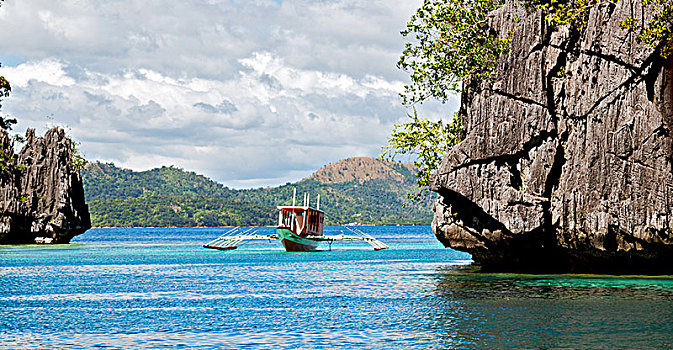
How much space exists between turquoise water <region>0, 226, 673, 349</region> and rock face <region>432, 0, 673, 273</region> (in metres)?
1.94

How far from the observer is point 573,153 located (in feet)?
107

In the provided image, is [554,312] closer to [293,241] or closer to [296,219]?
[296,219]

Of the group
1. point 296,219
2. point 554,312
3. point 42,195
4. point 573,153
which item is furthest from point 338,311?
point 42,195

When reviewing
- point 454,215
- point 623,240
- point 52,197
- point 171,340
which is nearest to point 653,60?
point 623,240

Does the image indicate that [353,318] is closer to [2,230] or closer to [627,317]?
[627,317]

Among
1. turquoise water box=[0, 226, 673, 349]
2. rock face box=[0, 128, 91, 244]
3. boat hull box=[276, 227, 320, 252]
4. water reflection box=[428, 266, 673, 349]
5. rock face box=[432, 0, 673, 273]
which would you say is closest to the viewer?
water reflection box=[428, 266, 673, 349]

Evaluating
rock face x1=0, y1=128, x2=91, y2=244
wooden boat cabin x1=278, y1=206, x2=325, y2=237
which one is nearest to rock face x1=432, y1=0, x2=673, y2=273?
wooden boat cabin x1=278, y1=206, x2=325, y2=237

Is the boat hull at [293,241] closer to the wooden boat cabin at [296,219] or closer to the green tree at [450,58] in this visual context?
the wooden boat cabin at [296,219]

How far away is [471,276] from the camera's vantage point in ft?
129

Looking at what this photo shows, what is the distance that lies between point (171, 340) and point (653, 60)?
2068 cm

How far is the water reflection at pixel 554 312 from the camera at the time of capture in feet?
67.4

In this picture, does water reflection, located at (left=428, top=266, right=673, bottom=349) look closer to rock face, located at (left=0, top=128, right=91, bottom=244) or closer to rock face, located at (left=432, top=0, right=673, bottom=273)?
rock face, located at (left=432, top=0, right=673, bottom=273)

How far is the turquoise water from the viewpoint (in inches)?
830

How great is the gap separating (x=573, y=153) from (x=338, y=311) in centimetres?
1218
